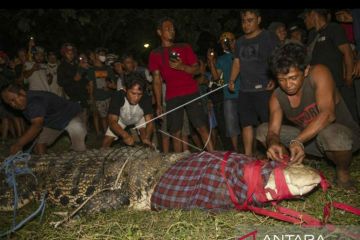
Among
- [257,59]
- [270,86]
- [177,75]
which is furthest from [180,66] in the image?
[270,86]

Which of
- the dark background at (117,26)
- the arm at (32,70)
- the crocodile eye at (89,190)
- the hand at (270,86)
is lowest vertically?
the crocodile eye at (89,190)

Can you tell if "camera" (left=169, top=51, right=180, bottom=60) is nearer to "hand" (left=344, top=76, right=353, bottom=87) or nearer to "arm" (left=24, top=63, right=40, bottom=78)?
"hand" (left=344, top=76, right=353, bottom=87)

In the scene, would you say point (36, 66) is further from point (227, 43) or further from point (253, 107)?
point (253, 107)

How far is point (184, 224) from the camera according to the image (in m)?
2.84

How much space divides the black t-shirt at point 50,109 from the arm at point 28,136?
79 millimetres

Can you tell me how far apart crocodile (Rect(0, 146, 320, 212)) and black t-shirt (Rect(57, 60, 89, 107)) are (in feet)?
11.5

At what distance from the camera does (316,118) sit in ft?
11.4

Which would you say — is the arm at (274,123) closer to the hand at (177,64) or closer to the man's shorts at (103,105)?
the hand at (177,64)

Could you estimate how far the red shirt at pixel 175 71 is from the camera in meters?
5.06

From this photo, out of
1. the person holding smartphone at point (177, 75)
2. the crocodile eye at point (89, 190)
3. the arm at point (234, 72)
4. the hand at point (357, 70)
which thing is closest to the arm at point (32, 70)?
the person holding smartphone at point (177, 75)

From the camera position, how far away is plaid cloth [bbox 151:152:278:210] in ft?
9.59

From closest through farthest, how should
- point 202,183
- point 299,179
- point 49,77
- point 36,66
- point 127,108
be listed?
point 299,179, point 202,183, point 127,108, point 36,66, point 49,77

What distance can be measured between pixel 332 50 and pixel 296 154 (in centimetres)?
231

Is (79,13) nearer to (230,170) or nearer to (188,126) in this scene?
(188,126)
